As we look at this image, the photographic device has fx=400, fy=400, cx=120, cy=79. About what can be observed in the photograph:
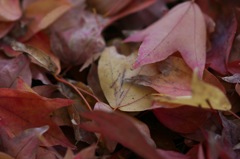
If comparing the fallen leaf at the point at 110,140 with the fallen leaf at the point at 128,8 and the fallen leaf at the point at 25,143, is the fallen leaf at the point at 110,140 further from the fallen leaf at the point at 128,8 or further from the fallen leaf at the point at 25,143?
the fallen leaf at the point at 128,8

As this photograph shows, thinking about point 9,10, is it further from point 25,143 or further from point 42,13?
point 25,143

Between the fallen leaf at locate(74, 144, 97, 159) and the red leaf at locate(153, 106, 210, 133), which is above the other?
the fallen leaf at locate(74, 144, 97, 159)

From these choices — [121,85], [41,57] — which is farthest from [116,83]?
[41,57]

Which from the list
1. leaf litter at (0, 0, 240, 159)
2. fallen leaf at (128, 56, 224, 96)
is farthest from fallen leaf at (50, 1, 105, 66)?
fallen leaf at (128, 56, 224, 96)

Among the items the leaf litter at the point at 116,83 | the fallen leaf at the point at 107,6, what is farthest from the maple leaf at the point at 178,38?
the fallen leaf at the point at 107,6

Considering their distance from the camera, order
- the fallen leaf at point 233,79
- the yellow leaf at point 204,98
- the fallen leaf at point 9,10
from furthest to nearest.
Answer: the fallen leaf at point 9,10 < the fallen leaf at point 233,79 < the yellow leaf at point 204,98

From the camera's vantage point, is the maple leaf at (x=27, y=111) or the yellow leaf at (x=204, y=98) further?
the maple leaf at (x=27, y=111)

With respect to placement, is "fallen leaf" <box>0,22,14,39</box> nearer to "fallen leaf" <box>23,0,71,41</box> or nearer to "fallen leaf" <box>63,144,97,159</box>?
"fallen leaf" <box>23,0,71,41</box>
